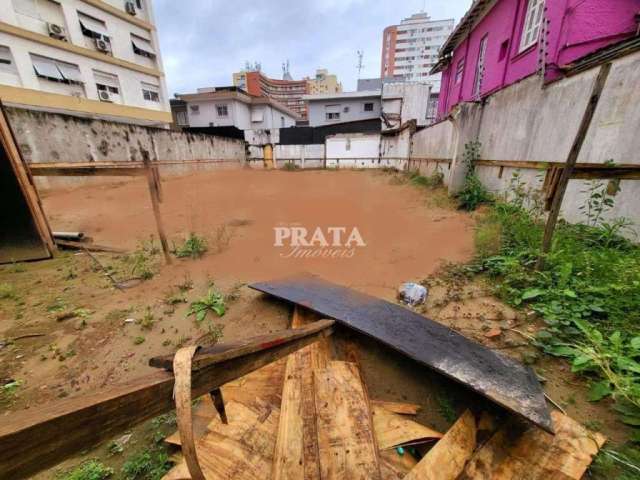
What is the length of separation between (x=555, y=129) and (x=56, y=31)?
20.7m

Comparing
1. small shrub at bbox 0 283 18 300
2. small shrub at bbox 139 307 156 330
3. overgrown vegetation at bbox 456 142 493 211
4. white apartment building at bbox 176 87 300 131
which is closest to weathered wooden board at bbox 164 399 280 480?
small shrub at bbox 139 307 156 330

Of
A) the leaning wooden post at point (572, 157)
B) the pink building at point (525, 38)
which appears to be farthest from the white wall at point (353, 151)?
the leaning wooden post at point (572, 157)

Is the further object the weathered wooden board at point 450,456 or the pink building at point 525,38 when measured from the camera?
the pink building at point 525,38

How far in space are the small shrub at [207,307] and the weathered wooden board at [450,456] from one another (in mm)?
2212

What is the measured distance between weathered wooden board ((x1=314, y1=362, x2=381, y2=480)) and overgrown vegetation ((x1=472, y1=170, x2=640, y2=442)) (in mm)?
1474

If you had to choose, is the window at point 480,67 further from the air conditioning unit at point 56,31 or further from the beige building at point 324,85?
the beige building at point 324,85

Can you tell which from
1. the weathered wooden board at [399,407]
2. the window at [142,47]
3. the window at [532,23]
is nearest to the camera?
the weathered wooden board at [399,407]

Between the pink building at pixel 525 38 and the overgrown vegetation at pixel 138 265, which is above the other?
the pink building at pixel 525 38

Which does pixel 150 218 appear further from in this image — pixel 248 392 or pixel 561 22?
pixel 561 22

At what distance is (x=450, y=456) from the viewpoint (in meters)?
1.21

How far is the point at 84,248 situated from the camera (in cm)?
436

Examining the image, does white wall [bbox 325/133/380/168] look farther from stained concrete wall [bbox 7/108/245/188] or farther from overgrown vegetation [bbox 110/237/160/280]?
overgrown vegetation [bbox 110/237/160/280]

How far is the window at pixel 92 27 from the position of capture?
45.0 feet

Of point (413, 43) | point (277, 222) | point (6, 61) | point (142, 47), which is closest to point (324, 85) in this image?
point (413, 43)
